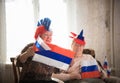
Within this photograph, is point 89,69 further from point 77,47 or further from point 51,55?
point 51,55

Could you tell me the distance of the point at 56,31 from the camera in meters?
3.53

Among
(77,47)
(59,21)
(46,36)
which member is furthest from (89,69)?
(59,21)

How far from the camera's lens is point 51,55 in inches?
79.5

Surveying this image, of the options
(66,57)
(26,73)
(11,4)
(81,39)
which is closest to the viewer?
(26,73)

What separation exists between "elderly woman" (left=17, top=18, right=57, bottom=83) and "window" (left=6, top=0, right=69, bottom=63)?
1545 millimetres

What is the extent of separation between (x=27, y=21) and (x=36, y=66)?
1.78 m

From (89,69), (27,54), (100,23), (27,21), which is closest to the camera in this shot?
(27,54)

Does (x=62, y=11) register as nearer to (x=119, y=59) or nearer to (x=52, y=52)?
(x=119, y=59)

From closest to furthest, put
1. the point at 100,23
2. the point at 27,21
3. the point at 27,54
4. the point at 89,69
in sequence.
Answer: the point at 27,54
the point at 89,69
the point at 100,23
the point at 27,21

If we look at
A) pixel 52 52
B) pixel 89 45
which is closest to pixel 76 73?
pixel 52 52

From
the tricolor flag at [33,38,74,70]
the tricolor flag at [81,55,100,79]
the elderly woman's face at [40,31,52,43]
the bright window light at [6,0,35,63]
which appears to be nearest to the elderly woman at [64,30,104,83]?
the tricolor flag at [81,55,100,79]

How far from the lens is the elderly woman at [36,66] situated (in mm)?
1934

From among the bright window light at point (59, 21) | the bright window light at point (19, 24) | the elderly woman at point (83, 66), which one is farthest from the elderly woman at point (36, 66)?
the bright window light at point (19, 24)

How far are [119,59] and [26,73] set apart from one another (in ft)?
6.18
